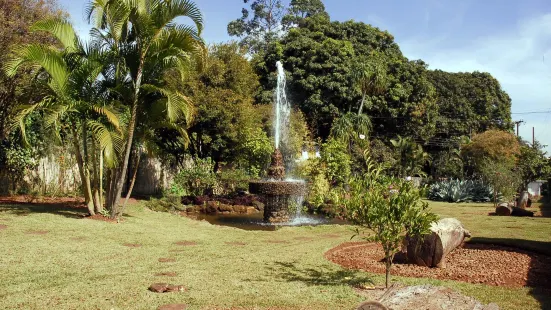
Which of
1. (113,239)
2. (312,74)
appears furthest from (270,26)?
(113,239)

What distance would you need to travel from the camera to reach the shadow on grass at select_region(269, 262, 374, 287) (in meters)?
6.57

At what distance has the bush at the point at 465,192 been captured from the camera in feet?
86.9

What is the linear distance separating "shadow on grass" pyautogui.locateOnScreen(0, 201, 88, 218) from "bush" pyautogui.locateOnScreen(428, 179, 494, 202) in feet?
67.2

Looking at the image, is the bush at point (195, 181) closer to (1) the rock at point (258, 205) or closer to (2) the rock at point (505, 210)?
(1) the rock at point (258, 205)

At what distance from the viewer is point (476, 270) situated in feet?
25.1

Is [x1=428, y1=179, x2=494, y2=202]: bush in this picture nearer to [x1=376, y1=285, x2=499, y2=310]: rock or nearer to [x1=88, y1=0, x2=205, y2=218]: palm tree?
[x1=88, y1=0, x2=205, y2=218]: palm tree

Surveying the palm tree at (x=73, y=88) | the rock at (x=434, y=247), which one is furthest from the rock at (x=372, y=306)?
the palm tree at (x=73, y=88)

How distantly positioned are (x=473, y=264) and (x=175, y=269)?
5.08 m

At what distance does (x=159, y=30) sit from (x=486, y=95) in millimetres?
40692

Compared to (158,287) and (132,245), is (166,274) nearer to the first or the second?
(158,287)

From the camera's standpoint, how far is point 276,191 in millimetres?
14398

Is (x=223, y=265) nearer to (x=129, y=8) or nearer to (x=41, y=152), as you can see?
(x=129, y=8)

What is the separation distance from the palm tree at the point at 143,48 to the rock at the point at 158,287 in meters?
6.30

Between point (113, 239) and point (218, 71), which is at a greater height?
point (218, 71)
